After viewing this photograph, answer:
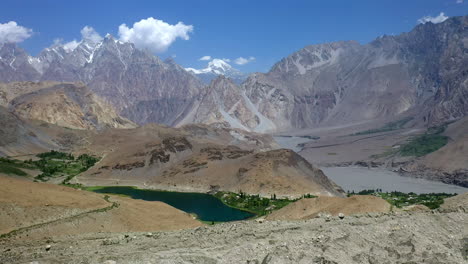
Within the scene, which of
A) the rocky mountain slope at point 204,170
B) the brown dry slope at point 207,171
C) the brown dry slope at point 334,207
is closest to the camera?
the brown dry slope at point 334,207

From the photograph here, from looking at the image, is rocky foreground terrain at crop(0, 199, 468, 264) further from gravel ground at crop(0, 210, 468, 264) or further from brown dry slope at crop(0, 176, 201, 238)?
brown dry slope at crop(0, 176, 201, 238)

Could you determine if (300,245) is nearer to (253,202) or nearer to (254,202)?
(254,202)

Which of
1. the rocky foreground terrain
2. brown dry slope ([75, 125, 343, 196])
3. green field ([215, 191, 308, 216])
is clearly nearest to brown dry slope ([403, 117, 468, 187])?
brown dry slope ([75, 125, 343, 196])

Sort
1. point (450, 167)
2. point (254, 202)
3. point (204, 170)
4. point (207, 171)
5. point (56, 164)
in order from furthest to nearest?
point (450, 167)
point (56, 164)
point (204, 170)
point (207, 171)
point (254, 202)

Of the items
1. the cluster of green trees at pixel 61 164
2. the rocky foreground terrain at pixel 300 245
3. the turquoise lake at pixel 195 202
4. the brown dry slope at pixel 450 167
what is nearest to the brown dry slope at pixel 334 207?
the rocky foreground terrain at pixel 300 245

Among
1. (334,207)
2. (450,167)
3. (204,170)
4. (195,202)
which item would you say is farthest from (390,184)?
(334,207)

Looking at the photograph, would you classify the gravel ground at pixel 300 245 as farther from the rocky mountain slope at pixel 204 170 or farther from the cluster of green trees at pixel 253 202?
the rocky mountain slope at pixel 204 170
